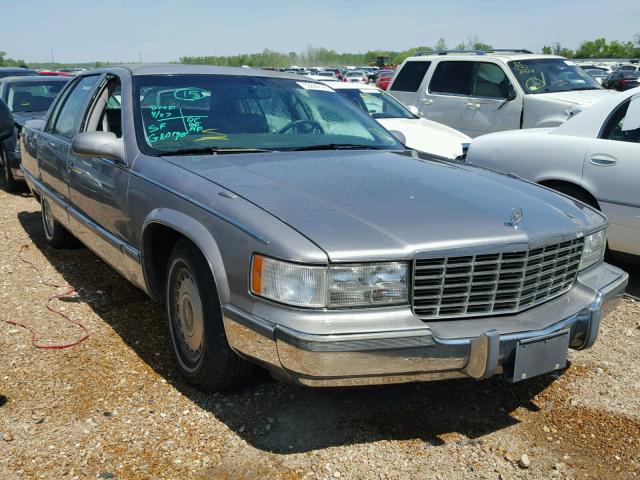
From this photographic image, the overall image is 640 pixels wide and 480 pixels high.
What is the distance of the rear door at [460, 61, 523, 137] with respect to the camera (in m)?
9.25

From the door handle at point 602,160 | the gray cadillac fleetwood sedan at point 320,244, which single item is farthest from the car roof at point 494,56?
the gray cadillac fleetwood sedan at point 320,244

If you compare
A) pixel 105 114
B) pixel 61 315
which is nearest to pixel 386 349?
pixel 61 315

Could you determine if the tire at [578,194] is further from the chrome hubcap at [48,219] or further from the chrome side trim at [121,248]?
the chrome hubcap at [48,219]

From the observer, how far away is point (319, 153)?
381 cm

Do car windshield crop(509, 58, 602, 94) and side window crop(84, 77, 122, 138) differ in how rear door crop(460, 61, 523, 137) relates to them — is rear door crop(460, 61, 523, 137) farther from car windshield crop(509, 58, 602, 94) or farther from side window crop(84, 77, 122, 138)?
side window crop(84, 77, 122, 138)

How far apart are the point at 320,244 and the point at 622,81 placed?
23581 millimetres

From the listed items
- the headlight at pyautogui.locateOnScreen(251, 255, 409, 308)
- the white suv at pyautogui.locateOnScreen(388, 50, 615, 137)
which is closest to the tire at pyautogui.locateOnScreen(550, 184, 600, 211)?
the headlight at pyautogui.locateOnScreen(251, 255, 409, 308)

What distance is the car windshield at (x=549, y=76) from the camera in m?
9.34

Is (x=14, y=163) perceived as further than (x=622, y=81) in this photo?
No

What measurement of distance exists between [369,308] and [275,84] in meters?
2.26

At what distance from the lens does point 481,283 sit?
2768mm

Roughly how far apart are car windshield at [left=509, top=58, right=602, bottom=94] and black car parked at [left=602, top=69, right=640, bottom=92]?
12371mm

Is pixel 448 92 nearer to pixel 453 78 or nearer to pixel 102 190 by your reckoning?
pixel 453 78

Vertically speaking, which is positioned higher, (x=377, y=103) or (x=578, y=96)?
(x=578, y=96)
